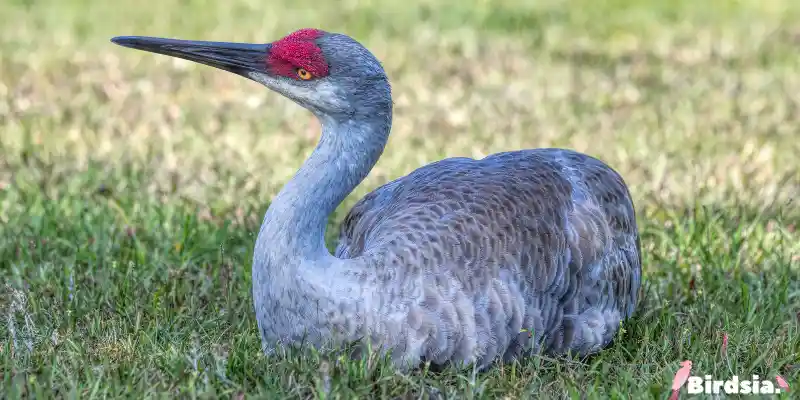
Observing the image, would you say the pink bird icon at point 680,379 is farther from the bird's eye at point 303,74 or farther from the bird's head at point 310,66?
the bird's eye at point 303,74

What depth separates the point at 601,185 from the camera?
15.3ft

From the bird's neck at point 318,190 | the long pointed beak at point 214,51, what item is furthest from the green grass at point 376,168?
the long pointed beak at point 214,51

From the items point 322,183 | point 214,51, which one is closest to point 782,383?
point 322,183

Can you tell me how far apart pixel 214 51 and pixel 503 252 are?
1156mm

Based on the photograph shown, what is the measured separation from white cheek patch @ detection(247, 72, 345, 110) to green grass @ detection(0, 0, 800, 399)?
0.80 metres

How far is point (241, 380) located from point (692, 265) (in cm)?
237

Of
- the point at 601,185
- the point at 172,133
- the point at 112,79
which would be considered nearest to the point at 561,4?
the point at 112,79

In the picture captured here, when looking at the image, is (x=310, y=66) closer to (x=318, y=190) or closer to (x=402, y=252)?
(x=318, y=190)

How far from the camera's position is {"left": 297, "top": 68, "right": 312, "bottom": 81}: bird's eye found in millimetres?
Result: 3865

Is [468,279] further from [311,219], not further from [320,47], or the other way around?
[320,47]

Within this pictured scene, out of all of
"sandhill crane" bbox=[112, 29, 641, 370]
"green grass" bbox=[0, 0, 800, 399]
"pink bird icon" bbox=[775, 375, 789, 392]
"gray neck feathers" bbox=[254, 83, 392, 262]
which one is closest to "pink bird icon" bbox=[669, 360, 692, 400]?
"green grass" bbox=[0, 0, 800, 399]

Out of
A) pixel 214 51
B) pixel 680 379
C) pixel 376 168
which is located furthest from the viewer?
pixel 376 168

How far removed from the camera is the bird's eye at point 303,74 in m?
3.87

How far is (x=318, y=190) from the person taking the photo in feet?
12.6
